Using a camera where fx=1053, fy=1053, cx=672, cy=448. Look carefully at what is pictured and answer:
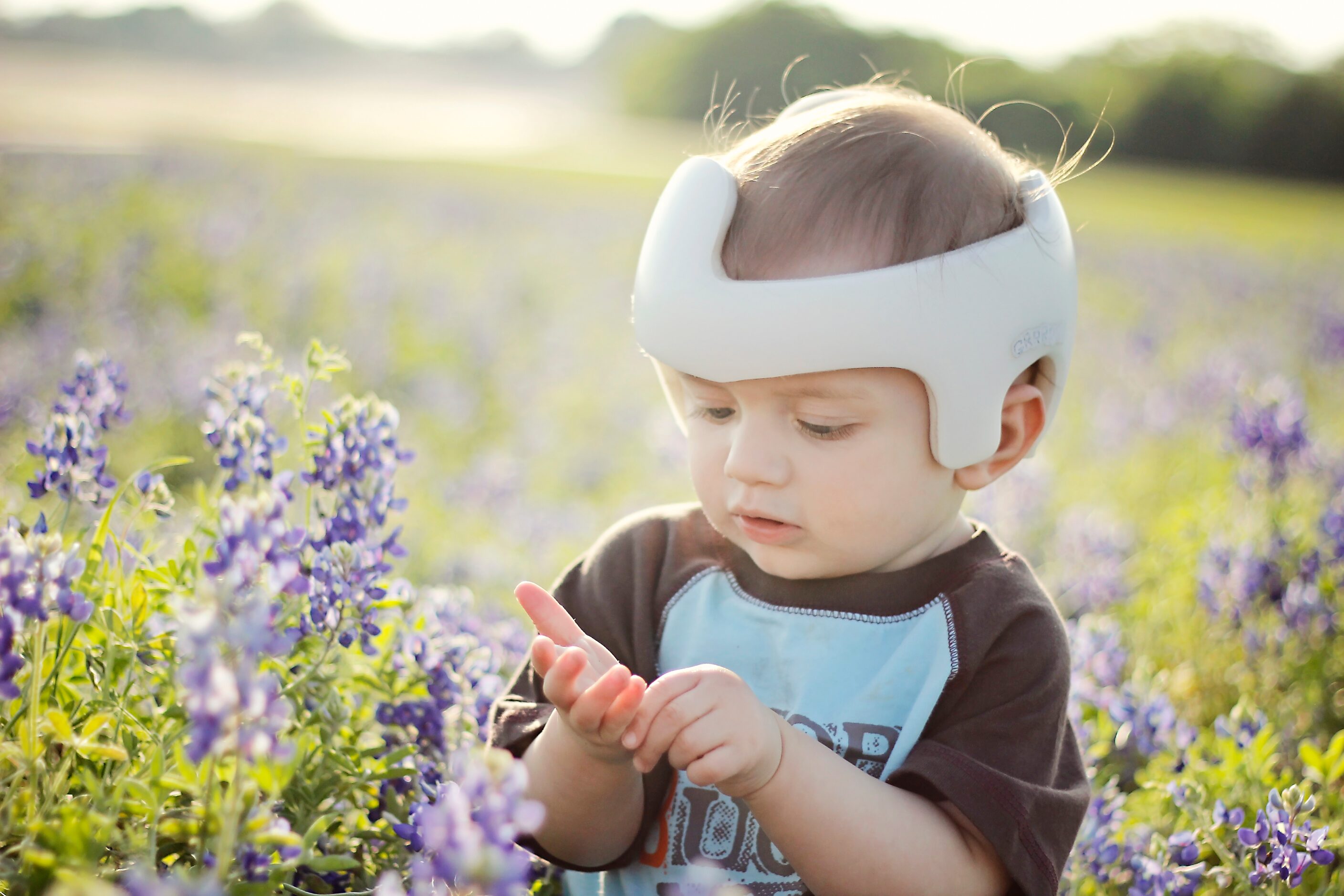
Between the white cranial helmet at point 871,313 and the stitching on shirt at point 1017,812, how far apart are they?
0.53m

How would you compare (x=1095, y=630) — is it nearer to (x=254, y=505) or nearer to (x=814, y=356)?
(x=814, y=356)

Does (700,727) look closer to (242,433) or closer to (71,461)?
(242,433)

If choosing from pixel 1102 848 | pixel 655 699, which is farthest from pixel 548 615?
pixel 1102 848

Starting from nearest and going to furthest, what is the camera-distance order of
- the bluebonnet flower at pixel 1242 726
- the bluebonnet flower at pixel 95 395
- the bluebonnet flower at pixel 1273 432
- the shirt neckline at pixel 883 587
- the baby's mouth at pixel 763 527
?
the baby's mouth at pixel 763 527 → the shirt neckline at pixel 883 587 → the bluebonnet flower at pixel 95 395 → the bluebonnet flower at pixel 1242 726 → the bluebonnet flower at pixel 1273 432

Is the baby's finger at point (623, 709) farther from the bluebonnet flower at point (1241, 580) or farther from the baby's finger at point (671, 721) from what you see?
the bluebonnet flower at point (1241, 580)

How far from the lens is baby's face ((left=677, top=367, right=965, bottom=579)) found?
1856 mm

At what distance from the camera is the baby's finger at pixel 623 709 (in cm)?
154

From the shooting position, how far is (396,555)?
2.04 meters

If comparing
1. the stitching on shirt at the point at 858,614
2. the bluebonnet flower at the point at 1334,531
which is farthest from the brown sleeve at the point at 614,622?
the bluebonnet flower at the point at 1334,531

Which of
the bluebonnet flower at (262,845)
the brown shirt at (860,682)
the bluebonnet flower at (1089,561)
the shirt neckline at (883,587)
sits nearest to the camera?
the bluebonnet flower at (262,845)

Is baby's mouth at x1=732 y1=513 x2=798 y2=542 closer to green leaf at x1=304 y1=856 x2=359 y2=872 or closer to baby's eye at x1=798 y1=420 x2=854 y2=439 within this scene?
baby's eye at x1=798 y1=420 x2=854 y2=439

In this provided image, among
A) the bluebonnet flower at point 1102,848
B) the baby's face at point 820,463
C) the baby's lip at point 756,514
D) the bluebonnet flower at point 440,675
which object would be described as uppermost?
the baby's face at point 820,463

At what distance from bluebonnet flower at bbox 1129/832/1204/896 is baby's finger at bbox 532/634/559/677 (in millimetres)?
1326

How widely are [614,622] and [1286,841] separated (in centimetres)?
135
